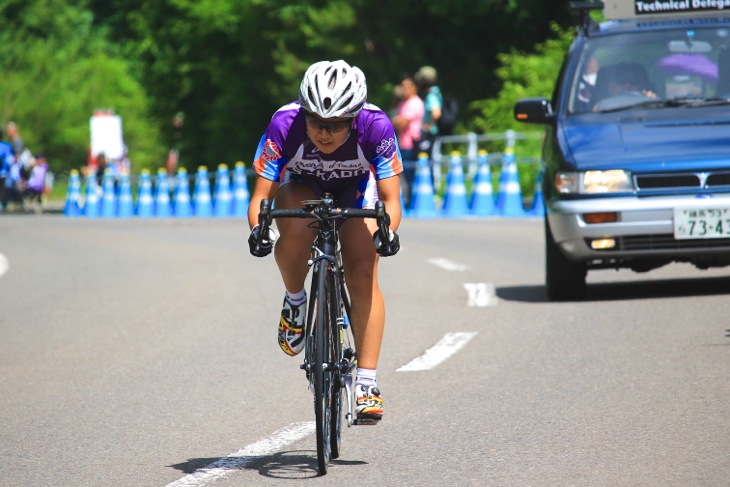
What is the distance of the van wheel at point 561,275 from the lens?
475 inches

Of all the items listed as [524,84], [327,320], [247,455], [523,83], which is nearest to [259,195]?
[327,320]

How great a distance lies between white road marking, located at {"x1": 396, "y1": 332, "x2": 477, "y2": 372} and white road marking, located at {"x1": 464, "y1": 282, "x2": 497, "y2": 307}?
72.8 inches

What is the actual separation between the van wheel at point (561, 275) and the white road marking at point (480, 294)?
0.49 meters

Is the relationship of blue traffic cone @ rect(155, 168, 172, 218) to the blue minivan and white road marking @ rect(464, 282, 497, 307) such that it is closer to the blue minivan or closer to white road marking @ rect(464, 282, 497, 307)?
white road marking @ rect(464, 282, 497, 307)

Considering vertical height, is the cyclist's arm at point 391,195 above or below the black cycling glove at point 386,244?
above

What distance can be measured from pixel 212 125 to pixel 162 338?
137 feet

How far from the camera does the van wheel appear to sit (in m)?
12.1

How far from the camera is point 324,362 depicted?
21.1ft

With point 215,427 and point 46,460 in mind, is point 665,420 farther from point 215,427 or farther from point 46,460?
point 46,460

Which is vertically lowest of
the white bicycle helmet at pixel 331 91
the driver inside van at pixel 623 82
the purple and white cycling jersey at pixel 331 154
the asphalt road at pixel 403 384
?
the asphalt road at pixel 403 384

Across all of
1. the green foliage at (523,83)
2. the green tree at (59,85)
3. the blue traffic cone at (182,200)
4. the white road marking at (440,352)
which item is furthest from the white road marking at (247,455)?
the green tree at (59,85)

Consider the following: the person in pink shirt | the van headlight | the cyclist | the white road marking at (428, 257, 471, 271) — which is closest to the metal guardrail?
the person in pink shirt

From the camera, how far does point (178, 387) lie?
8.86 m

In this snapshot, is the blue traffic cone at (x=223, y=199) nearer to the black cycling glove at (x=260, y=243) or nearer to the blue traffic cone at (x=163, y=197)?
the blue traffic cone at (x=163, y=197)
